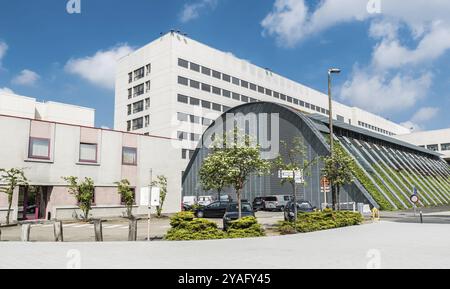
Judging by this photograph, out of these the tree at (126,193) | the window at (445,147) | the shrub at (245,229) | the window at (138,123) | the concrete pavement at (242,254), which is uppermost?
the window at (138,123)

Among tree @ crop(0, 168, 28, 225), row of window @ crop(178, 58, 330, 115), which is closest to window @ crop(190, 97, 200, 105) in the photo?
Answer: row of window @ crop(178, 58, 330, 115)

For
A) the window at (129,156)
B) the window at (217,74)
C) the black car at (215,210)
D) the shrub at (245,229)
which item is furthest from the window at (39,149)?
the window at (217,74)

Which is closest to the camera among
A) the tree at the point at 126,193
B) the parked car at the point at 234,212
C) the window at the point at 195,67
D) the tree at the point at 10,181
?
the parked car at the point at 234,212

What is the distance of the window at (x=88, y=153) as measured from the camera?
29891mm

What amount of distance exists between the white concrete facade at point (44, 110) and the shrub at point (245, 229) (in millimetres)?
47201

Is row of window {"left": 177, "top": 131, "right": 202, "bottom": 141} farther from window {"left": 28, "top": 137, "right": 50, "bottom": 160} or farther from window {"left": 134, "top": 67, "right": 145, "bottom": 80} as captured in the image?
window {"left": 28, "top": 137, "right": 50, "bottom": 160}

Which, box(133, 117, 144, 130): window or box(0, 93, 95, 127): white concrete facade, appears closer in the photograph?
box(0, 93, 95, 127): white concrete facade

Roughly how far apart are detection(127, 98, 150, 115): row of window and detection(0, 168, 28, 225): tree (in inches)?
1792

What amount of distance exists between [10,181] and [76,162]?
5.27m

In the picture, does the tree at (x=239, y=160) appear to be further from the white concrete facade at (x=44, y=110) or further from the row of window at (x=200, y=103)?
the row of window at (x=200, y=103)

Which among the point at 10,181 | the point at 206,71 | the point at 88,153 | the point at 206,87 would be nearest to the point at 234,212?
the point at 88,153

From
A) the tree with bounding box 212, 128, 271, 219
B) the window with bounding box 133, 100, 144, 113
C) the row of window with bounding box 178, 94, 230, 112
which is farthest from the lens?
the window with bounding box 133, 100, 144, 113

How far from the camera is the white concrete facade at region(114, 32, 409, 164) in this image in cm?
6675
